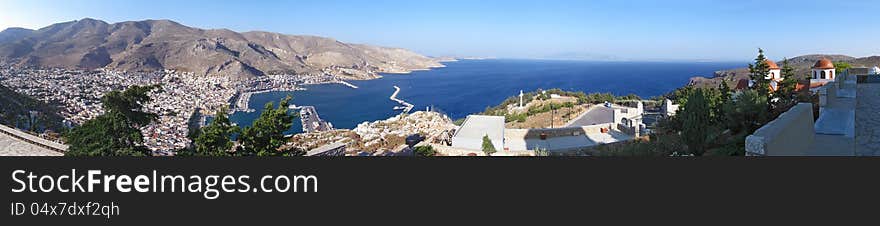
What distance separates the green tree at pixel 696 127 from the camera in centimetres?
661

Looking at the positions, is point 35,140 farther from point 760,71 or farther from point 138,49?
point 138,49

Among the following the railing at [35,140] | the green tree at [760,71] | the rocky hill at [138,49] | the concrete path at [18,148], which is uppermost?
the rocky hill at [138,49]

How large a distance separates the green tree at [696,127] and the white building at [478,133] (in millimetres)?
4731

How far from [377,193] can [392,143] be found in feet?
36.7

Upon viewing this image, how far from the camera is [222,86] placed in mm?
39594

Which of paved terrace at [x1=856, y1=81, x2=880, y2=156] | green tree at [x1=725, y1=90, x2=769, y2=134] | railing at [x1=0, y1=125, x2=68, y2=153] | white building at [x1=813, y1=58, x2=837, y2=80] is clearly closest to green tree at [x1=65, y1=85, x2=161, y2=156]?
railing at [x1=0, y1=125, x2=68, y2=153]

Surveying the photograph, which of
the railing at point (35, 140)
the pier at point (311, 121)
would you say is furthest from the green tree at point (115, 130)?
the pier at point (311, 121)

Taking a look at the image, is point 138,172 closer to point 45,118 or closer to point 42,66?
point 45,118

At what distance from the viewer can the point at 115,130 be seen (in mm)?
6875

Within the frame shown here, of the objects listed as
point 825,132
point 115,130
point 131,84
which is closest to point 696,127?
point 825,132

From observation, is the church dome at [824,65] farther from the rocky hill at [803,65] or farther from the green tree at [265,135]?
the green tree at [265,135]

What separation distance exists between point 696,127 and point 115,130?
26.0ft

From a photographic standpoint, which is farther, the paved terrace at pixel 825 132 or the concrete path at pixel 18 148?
the concrete path at pixel 18 148

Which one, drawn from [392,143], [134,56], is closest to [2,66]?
[134,56]
